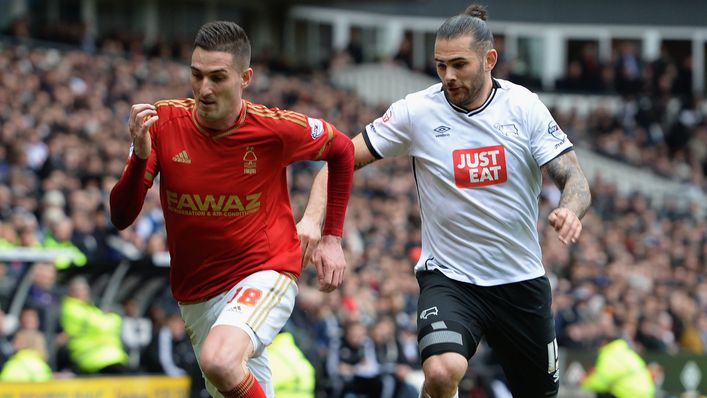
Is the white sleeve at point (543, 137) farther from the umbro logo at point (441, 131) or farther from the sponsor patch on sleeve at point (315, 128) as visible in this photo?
the sponsor patch on sleeve at point (315, 128)

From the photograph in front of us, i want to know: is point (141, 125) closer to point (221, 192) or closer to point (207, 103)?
point (207, 103)

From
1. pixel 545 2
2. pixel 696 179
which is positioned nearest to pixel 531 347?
pixel 696 179

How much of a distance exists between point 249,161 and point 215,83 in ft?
1.66

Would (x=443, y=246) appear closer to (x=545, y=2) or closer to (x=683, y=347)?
(x=683, y=347)

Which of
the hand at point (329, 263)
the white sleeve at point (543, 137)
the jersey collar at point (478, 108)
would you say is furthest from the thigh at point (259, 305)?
the white sleeve at point (543, 137)

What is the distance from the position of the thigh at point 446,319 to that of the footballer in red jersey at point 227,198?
1.87ft

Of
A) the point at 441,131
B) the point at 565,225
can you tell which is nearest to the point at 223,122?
the point at 441,131

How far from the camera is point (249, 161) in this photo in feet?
22.7

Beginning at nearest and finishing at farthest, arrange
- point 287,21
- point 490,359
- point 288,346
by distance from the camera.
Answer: point 288,346 → point 490,359 → point 287,21

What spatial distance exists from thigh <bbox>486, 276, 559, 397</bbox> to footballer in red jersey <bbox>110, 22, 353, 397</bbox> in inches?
40.4

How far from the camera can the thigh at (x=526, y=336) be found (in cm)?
738

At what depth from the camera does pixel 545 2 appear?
37969 mm

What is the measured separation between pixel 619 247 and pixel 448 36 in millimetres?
18192

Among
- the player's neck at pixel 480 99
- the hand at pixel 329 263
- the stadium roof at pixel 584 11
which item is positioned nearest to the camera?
the hand at pixel 329 263
